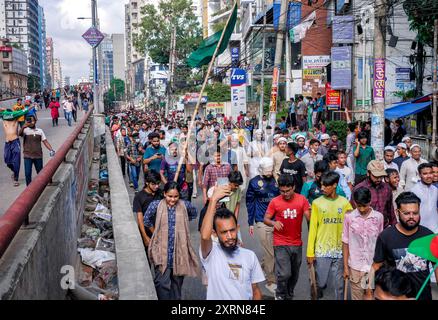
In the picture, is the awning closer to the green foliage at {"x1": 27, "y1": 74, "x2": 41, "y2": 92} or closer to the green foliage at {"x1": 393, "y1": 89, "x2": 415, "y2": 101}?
the green foliage at {"x1": 393, "y1": 89, "x2": 415, "y2": 101}

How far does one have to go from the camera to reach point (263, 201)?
698 centimetres

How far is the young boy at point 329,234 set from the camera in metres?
5.73

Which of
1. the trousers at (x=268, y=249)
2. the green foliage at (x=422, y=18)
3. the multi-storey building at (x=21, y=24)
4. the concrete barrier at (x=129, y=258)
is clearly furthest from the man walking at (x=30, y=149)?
the multi-storey building at (x=21, y=24)

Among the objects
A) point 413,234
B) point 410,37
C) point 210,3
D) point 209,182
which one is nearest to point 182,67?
point 210,3

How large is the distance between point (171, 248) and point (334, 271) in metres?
1.74

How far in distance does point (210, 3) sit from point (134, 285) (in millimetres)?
75068

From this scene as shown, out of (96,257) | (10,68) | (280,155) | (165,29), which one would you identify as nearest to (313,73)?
(280,155)

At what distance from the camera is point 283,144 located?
10.1 m

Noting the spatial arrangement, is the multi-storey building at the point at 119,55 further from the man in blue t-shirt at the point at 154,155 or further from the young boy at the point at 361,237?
the young boy at the point at 361,237

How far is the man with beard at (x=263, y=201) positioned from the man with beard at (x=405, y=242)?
2.35 metres

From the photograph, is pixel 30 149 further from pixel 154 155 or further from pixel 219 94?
pixel 219 94

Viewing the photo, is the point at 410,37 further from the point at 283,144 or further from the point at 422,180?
the point at 422,180

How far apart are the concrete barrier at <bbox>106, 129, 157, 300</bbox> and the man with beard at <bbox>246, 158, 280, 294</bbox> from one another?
1.47 m

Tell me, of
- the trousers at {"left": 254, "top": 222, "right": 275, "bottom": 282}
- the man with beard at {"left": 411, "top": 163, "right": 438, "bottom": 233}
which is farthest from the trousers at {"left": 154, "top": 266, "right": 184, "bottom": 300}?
the man with beard at {"left": 411, "top": 163, "right": 438, "bottom": 233}
